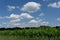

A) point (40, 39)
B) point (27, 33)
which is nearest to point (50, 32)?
point (27, 33)

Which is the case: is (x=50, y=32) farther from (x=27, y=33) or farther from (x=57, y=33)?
(x=27, y=33)

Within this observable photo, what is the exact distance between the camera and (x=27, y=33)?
25062 mm

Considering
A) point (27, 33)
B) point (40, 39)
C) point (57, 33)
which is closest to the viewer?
point (40, 39)

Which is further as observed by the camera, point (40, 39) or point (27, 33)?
point (27, 33)

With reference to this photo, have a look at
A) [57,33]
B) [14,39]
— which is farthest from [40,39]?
[57,33]

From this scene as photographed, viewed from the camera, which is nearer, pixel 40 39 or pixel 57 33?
pixel 40 39

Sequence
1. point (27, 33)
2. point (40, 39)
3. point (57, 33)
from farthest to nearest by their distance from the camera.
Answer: point (27, 33) < point (57, 33) < point (40, 39)

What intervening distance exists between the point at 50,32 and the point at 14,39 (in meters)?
6.92

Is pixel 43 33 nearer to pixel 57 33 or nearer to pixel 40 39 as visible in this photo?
pixel 57 33

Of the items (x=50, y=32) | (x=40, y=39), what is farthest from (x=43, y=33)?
(x=40, y=39)

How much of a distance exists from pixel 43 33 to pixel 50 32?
3.04 ft

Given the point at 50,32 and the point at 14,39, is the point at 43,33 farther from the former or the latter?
the point at 14,39

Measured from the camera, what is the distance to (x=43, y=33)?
23.9m

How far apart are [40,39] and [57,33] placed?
19.2 ft
